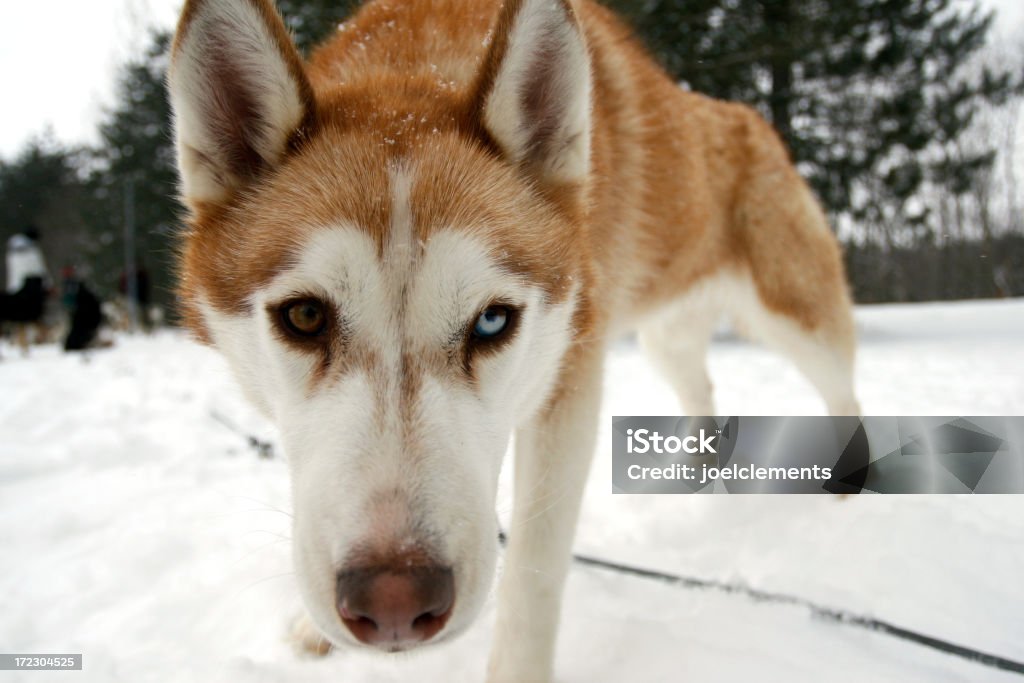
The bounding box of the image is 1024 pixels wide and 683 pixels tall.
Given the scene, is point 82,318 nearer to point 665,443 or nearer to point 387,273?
point 665,443

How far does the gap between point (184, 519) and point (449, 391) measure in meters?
2.16

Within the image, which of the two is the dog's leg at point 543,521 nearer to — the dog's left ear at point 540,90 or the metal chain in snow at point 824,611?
the metal chain in snow at point 824,611

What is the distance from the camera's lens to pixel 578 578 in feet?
7.59

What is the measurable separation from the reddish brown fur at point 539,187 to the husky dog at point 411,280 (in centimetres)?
1

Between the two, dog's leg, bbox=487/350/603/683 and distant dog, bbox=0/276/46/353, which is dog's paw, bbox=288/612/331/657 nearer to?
dog's leg, bbox=487/350/603/683

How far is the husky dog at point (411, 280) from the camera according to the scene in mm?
1099

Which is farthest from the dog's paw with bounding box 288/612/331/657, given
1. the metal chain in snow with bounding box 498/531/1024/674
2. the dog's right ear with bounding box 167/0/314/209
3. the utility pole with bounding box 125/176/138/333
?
the utility pole with bounding box 125/176/138/333

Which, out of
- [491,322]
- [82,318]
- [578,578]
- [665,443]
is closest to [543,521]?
[578,578]

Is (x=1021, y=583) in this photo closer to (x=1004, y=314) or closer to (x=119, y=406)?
(x=119, y=406)

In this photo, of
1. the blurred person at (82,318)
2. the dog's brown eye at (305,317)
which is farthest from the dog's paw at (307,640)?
the blurred person at (82,318)

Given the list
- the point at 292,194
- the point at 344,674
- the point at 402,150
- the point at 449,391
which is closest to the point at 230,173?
the point at 292,194

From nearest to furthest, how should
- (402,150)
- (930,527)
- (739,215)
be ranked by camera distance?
1. (402,150)
2. (930,527)
3. (739,215)

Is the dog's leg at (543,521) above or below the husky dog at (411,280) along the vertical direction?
below

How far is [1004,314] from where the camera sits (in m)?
9.20
